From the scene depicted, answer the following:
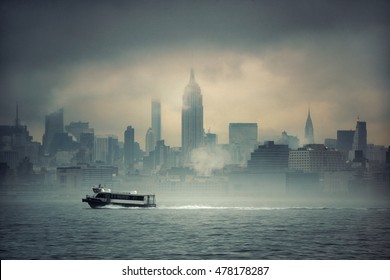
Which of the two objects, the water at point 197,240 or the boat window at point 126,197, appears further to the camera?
the boat window at point 126,197

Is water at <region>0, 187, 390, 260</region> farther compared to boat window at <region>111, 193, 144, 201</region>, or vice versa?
boat window at <region>111, 193, 144, 201</region>

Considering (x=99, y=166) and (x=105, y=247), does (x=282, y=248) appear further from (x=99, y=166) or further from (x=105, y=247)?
(x=99, y=166)

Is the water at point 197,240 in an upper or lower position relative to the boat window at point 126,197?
lower

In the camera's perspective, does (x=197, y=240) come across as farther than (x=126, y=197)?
No

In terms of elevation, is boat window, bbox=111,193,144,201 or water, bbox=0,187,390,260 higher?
boat window, bbox=111,193,144,201

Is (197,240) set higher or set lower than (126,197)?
lower

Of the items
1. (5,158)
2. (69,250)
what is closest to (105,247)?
(69,250)
